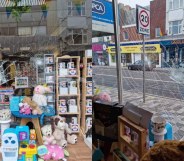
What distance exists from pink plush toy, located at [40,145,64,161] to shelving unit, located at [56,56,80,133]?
15cm

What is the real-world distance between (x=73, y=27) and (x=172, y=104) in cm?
68

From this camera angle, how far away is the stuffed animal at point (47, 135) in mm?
1414

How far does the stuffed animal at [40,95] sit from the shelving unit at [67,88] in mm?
72

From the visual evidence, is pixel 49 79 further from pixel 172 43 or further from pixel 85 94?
pixel 172 43

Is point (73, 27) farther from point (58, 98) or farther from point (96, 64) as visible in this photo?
point (58, 98)

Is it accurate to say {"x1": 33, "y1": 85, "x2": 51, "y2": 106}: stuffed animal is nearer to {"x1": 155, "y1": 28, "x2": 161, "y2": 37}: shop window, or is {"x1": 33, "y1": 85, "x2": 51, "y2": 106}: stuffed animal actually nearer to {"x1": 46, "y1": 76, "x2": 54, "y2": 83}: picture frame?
{"x1": 46, "y1": 76, "x2": 54, "y2": 83}: picture frame

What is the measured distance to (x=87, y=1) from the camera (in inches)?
45.3

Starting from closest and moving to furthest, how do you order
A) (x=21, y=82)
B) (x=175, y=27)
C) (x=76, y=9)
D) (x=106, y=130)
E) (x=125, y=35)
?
(x=175, y=27) → (x=125, y=35) → (x=106, y=130) → (x=76, y=9) → (x=21, y=82)

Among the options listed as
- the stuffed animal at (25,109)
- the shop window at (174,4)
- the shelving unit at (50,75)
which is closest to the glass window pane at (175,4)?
the shop window at (174,4)

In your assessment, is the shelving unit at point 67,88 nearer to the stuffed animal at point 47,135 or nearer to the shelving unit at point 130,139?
the stuffed animal at point 47,135

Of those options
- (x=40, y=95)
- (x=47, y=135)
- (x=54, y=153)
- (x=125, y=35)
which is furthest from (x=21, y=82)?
(x=125, y=35)

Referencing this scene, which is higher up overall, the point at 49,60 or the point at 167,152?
the point at 49,60

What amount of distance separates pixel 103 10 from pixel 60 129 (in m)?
0.80

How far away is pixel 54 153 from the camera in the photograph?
140 cm
